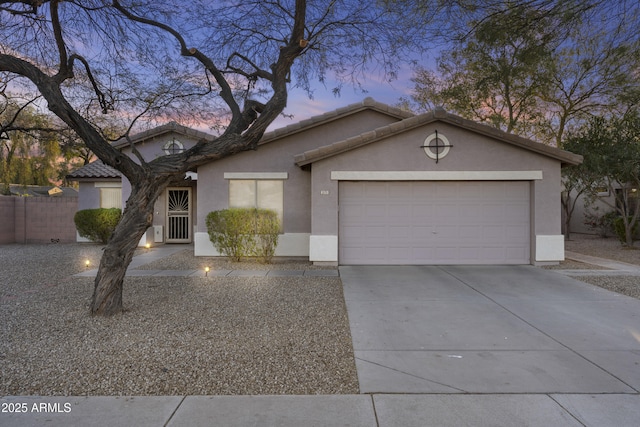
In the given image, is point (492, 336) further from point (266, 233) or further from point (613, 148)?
point (613, 148)

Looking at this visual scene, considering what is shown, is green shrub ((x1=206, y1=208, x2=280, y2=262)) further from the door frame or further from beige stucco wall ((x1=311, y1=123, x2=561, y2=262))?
the door frame

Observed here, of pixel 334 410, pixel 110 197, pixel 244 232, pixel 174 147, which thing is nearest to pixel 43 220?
pixel 110 197

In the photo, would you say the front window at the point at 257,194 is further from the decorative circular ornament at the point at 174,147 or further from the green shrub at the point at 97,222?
the green shrub at the point at 97,222

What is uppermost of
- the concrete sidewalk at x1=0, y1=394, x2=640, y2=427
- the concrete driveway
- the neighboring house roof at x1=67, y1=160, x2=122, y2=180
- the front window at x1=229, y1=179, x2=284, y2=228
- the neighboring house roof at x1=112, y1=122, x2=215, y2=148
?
the neighboring house roof at x1=112, y1=122, x2=215, y2=148

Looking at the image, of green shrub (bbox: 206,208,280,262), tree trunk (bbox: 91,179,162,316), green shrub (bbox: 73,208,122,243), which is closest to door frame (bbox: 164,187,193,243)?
green shrub (bbox: 73,208,122,243)

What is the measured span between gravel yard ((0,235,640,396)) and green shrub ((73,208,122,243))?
22.0 ft

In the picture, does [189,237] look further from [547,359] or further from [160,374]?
[547,359]

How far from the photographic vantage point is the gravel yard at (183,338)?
13.1 ft

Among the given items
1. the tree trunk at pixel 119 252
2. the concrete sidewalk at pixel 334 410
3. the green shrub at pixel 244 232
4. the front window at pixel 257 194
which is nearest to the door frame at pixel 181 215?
the front window at pixel 257 194

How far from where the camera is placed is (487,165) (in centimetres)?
1090

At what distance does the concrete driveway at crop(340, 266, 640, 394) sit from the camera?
4.07 metres

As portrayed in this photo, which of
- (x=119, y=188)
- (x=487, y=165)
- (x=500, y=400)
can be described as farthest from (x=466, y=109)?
(x=500, y=400)

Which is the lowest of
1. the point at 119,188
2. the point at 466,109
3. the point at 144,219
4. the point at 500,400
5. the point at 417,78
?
the point at 500,400

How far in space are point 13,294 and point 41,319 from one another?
2473mm
